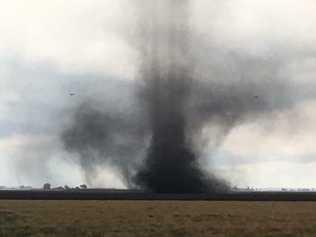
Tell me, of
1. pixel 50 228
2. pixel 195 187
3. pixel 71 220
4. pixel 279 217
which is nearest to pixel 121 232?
pixel 50 228

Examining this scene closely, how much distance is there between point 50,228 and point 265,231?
1587cm

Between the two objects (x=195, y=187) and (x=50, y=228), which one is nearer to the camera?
(x=50, y=228)

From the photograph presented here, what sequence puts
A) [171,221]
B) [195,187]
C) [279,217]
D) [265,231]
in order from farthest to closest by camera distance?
[195,187]
[279,217]
[171,221]
[265,231]

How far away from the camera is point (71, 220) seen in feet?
179

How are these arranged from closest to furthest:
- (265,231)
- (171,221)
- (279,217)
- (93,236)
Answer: (93,236)
(265,231)
(171,221)
(279,217)

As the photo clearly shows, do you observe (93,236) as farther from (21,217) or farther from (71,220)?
(21,217)

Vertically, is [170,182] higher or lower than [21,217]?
higher

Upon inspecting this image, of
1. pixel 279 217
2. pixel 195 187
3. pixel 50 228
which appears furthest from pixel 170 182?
pixel 50 228

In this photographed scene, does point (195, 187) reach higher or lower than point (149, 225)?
higher

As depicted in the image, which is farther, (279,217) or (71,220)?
(279,217)

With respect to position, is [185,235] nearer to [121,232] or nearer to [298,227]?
[121,232]

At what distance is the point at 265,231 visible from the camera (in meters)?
47.7

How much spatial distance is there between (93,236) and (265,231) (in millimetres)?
12722

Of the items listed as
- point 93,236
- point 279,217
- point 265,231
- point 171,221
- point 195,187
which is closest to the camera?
point 93,236
